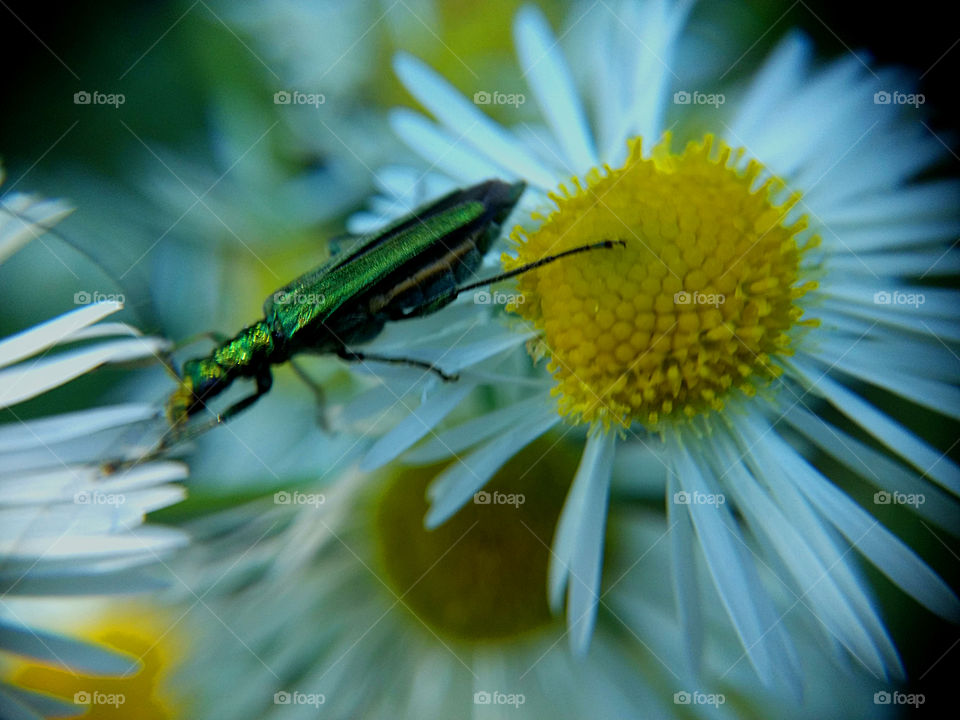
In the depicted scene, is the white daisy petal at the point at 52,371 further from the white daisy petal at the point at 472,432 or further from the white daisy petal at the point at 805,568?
the white daisy petal at the point at 805,568

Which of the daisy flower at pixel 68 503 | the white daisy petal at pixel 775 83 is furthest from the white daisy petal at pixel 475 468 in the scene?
the white daisy petal at pixel 775 83

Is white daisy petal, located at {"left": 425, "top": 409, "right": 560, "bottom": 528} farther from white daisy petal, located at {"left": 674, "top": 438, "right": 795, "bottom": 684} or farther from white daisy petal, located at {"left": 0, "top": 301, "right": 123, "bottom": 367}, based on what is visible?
white daisy petal, located at {"left": 0, "top": 301, "right": 123, "bottom": 367}

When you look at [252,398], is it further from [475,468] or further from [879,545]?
[879,545]

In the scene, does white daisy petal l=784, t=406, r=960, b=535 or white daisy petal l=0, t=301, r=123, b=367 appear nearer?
white daisy petal l=784, t=406, r=960, b=535

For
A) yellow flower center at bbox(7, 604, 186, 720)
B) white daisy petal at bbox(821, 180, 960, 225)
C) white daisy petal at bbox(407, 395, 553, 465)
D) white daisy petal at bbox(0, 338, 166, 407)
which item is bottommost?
yellow flower center at bbox(7, 604, 186, 720)

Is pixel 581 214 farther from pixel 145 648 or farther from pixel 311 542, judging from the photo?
pixel 145 648

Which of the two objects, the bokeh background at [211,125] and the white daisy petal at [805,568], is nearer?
the white daisy petal at [805,568]

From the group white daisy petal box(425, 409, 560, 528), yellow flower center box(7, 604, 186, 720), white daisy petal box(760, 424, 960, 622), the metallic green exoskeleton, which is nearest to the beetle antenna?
the metallic green exoskeleton

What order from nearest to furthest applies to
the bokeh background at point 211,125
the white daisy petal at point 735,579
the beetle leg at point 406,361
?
1. the white daisy petal at point 735,579
2. the beetle leg at point 406,361
3. the bokeh background at point 211,125

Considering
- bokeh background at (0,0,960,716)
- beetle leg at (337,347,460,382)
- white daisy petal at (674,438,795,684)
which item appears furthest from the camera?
bokeh background at (0,0,960,716)
